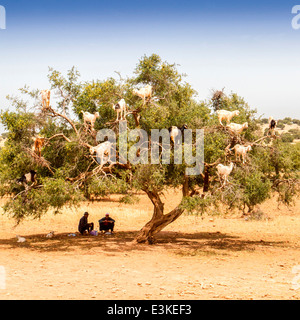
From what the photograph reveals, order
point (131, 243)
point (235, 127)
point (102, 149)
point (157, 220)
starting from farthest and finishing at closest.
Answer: point (157, 220), point (131, 243), point (235, 127), point (102, 149)

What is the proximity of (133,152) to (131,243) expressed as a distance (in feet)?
11.8

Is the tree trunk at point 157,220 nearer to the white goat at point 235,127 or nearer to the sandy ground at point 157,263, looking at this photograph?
the sandy ground at point 157,263

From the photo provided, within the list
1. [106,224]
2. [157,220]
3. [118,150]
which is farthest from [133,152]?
[106,224]

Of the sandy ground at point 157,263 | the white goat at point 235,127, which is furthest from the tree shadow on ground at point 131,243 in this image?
the white goat at point 235,127

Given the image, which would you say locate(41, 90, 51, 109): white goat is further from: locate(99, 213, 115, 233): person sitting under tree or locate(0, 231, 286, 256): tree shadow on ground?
locate(99, 213, 115, 233): person sitting under tree

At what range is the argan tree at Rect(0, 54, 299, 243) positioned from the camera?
1230 centimetres

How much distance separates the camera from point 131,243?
14.4 metres

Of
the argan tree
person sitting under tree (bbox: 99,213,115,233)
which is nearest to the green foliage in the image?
the argan tree

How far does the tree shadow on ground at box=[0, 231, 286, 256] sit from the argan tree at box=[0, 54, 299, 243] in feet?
3.44

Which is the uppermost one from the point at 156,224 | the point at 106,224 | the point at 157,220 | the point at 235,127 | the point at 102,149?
the point at 235,127

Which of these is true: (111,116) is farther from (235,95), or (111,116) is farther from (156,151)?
(235,95)

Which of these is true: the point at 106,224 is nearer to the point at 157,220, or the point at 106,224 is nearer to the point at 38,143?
the point at 157,220

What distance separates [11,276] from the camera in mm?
9070
